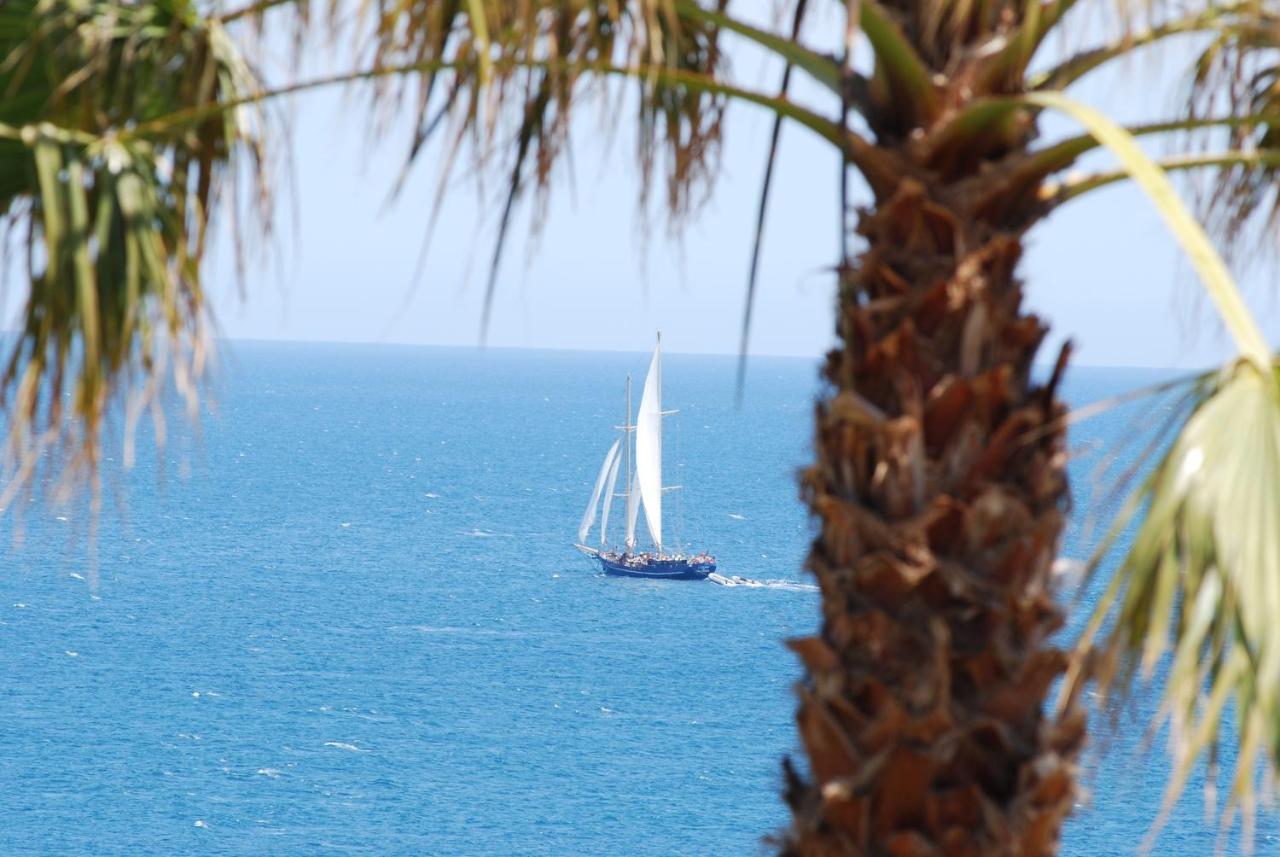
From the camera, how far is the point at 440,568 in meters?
80.0

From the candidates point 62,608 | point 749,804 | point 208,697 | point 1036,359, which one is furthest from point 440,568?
point 1036,359

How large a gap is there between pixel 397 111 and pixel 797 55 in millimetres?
943

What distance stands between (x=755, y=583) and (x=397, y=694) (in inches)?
999

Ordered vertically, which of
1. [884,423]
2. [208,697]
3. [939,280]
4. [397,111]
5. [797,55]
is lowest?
[208,697]

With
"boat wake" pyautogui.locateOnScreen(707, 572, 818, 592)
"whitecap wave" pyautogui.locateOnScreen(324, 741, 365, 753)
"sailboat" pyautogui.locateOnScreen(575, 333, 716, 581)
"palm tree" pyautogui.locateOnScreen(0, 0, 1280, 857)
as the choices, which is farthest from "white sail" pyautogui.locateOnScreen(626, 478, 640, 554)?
"palm tree" pyautogui.locateOnScreen(0, 0, 1280, 857)

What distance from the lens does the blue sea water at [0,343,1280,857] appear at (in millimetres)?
44312

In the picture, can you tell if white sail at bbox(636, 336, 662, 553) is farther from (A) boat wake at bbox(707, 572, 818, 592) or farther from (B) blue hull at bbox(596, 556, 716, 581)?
(A) boat wake at bbox(707, 572, 818, 592)

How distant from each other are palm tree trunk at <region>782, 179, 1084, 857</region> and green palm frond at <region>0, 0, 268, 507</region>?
1.40 meters

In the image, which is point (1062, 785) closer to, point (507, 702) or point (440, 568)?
point (507, 702)

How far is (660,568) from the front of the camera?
79688mm

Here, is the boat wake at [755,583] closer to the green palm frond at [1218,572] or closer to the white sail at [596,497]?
the white sail at [596,497]

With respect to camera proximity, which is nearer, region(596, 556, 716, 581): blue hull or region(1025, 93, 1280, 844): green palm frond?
region(1025, 93, 1280, 844): green palm frond

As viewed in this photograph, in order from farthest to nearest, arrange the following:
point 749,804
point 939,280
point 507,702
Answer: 1. point 507,702
2. point 749,804
3. point 939,280

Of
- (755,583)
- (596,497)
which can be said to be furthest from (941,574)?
(755,583)
